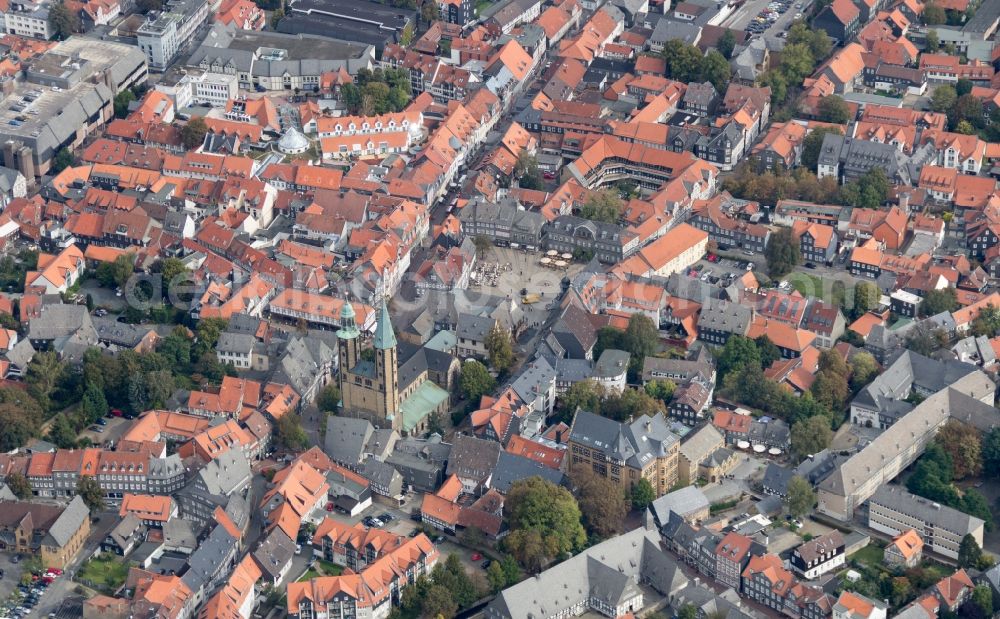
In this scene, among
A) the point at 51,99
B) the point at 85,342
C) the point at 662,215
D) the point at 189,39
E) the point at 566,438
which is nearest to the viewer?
Answer: the point at 566,438

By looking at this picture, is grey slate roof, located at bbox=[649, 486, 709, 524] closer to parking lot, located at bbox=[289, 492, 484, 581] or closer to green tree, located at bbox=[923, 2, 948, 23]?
parking lot, located at bbox=[289, 492, 484, 581]

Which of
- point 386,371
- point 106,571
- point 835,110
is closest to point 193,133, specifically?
point 386,371

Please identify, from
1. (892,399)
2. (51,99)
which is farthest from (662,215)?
(51,99)

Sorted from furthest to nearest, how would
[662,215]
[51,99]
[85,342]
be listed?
[51,99] → [662,215] → [85,342]

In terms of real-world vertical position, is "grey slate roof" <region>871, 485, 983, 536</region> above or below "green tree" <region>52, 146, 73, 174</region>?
above

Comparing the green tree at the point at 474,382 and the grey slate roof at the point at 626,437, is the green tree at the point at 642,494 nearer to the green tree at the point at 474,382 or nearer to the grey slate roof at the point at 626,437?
A: the grey slate roof at the point at 626,437

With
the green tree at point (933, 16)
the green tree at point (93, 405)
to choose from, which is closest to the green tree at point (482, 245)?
the green tree at point (93, 405)

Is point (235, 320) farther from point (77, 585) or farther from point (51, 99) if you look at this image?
point (51, 99)

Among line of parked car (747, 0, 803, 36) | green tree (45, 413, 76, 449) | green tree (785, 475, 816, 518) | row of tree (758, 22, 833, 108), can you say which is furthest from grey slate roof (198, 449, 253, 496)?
line of parked car (747, 0, 803, 36)
